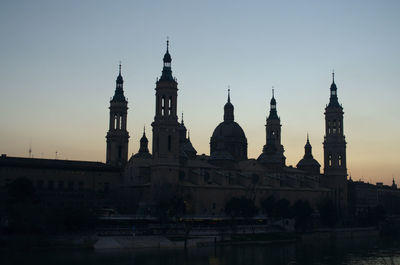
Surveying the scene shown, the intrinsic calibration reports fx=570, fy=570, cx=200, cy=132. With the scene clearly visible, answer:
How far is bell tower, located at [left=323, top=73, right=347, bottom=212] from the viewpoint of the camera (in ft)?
417

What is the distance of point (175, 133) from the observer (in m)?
95.8

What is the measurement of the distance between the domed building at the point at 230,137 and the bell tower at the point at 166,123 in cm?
2116

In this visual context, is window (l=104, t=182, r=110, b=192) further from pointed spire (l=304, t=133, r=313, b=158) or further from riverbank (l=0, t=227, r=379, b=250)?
pointed spire (l=304, t=133, r=313, b=158)

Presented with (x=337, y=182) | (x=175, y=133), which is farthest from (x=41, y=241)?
(x=337, y=182)

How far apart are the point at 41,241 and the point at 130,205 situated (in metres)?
27.4

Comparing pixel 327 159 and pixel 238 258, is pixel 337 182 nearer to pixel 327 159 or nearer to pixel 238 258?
pixel 327 159

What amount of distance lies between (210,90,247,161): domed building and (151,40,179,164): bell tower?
21.2 m

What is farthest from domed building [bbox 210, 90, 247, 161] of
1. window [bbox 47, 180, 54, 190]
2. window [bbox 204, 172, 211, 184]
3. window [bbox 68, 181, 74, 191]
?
window [bbox 47, 180, 54, 190]

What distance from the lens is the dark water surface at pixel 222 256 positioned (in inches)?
2402

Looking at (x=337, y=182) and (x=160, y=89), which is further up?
Answer: (x=160, y=89)

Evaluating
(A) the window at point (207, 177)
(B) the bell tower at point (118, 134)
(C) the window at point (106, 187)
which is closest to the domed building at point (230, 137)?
(A) the window at point (207, 177)

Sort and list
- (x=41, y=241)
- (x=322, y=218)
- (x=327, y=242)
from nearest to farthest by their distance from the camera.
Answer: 1. (x=41, y=241)
2. (x=327, y=242)
3. (x=322, y=218)

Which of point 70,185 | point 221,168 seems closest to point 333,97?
point 221,168

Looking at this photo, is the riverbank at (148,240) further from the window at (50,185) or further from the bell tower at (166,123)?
the window at (50,185)
